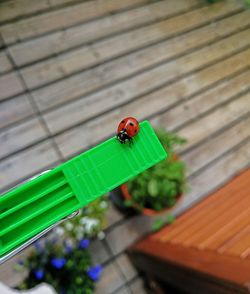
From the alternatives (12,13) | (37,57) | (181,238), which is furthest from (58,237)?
(12,13)

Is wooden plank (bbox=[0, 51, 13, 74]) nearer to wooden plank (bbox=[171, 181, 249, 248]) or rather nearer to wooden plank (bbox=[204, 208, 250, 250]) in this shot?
wooden plank (bbox=[171, 181, 249, 248])

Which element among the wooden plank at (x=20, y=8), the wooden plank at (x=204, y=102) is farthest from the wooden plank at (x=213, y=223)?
the wooden plank at (x=20, y=8)

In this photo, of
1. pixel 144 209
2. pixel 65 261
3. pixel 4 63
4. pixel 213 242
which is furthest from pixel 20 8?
pixel 213 242

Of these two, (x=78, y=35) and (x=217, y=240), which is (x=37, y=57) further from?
(x=217, y=240)

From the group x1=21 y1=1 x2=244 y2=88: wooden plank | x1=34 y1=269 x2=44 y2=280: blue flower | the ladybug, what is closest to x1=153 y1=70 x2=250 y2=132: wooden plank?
x1=21 y1=1 x2=244 y2=88: wooden plank

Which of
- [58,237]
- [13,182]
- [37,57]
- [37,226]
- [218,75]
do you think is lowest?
[37,226]

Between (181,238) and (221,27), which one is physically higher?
(221,27)
